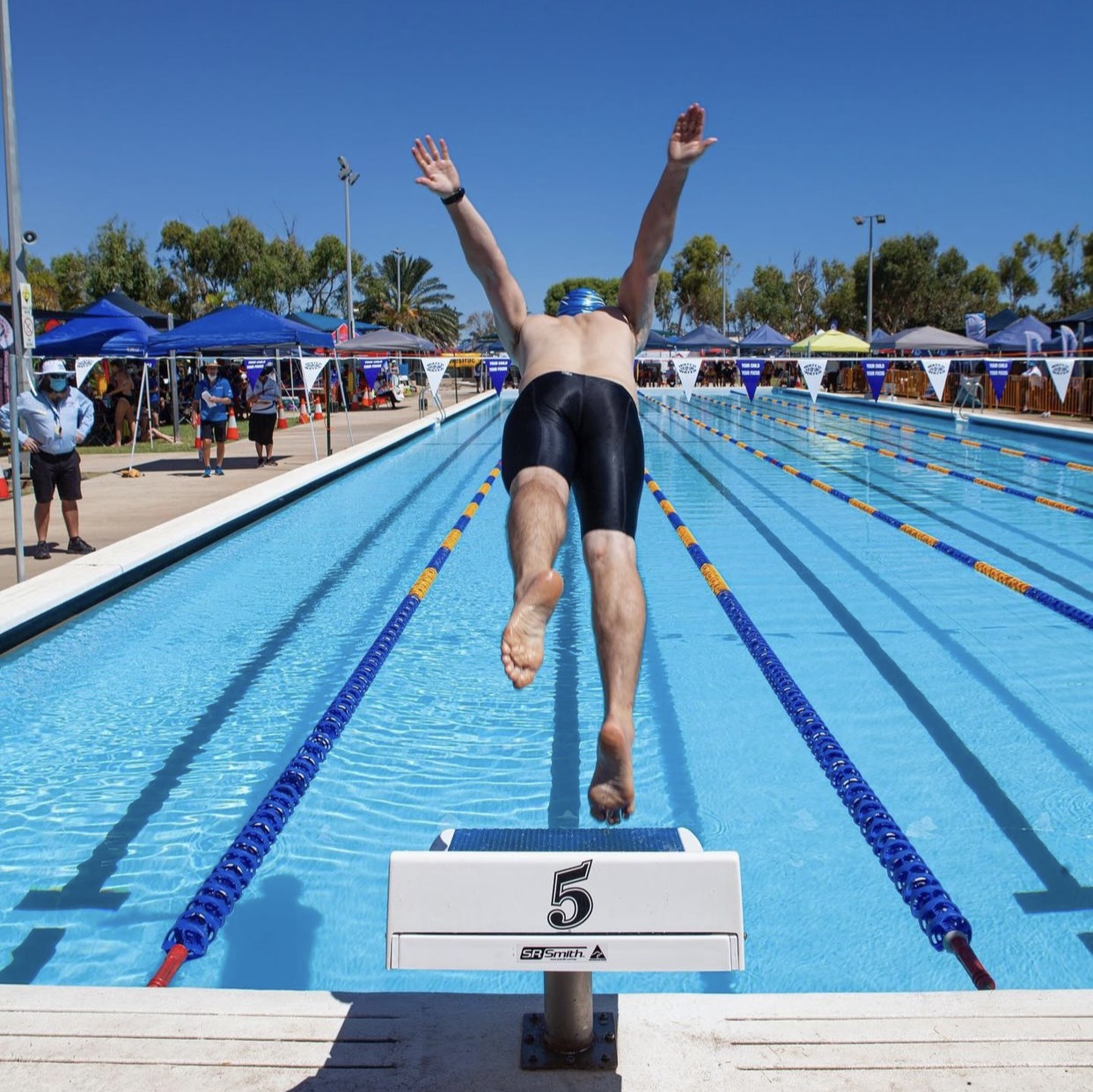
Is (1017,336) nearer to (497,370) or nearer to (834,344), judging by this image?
(834,344)

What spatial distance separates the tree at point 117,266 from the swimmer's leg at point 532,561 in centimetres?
4281

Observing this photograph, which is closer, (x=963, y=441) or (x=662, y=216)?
(x=662, y=216)

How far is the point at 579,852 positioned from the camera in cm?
158

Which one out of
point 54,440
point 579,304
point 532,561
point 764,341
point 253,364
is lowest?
point 532,561

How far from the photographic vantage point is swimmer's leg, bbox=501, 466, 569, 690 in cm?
223

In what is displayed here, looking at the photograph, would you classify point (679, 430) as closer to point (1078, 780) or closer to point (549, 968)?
point (1078, 780)

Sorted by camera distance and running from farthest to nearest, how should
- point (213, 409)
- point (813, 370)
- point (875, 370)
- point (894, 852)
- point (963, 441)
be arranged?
1. point (963, 441)
2. point (813, 370)
3. point (875, 370)
4. point (213, 409)
5. point (894, 852)

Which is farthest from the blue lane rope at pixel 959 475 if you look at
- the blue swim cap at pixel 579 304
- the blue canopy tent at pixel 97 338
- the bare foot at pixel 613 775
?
the blue canopy tent at pixel 97 338

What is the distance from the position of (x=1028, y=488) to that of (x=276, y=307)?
41.7 meters

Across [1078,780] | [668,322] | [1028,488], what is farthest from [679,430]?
[668,322]

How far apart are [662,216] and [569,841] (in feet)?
6.33

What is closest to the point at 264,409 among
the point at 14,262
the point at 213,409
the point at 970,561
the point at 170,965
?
the point at 213,409

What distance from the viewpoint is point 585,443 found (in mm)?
2838

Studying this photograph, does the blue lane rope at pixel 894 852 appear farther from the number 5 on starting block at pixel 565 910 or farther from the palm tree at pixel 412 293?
the palm tree at pixel 412 293
